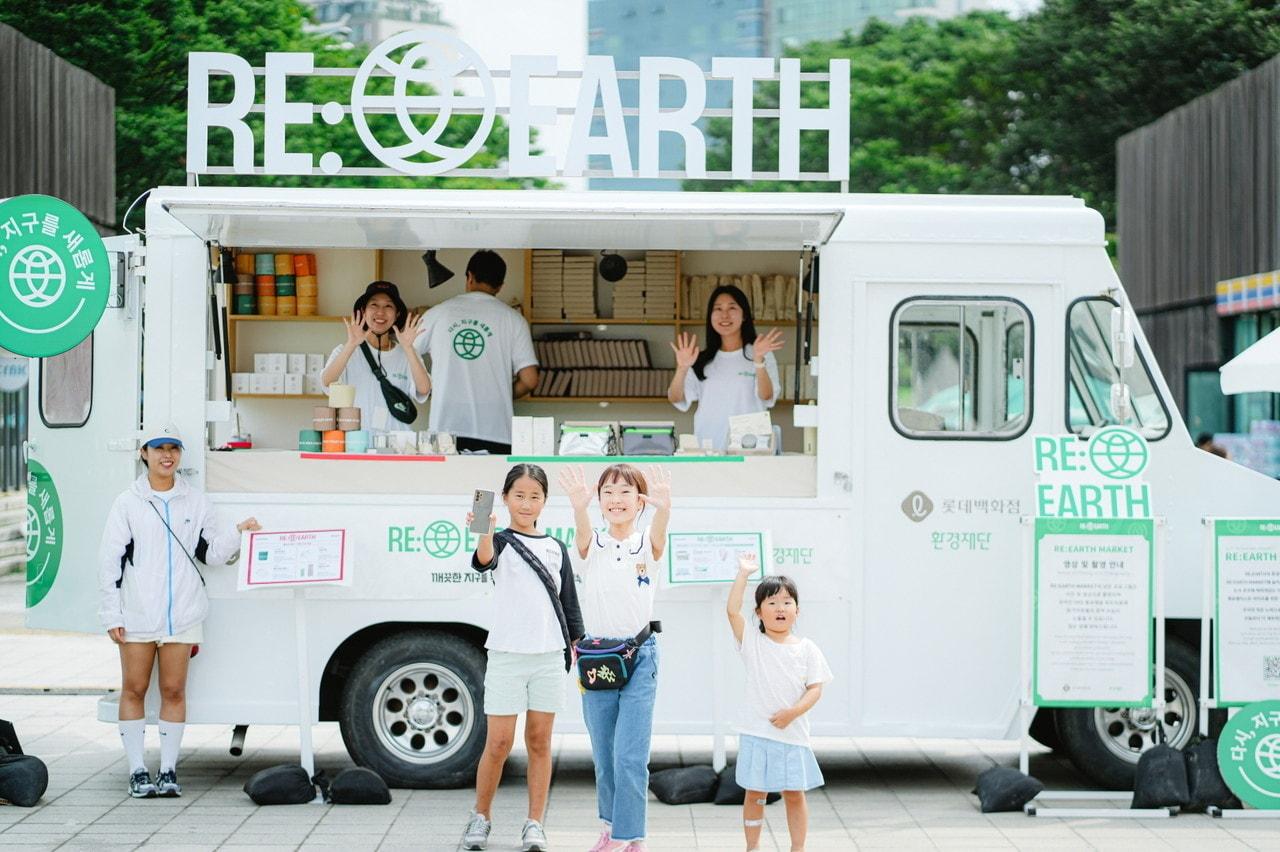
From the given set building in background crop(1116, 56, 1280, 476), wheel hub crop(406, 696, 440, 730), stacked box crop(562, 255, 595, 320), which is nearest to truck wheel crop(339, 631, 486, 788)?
wheel hub crop(406, 696, 440, 730)

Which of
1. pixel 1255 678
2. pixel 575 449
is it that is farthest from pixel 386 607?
pixel 1255 678

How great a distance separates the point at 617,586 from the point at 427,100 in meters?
3.27

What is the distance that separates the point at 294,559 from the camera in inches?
296

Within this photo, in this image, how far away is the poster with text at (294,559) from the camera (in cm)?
748

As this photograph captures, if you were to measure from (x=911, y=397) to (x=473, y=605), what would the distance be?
7.52 ft

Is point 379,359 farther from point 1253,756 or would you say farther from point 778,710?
point 1253,756

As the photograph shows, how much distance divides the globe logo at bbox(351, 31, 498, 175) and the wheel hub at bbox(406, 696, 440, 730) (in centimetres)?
277

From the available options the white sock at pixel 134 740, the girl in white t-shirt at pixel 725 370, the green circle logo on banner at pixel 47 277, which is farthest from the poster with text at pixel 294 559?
the girl in white t-shirt at pixel 725 370

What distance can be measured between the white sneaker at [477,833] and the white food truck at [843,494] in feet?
3.47

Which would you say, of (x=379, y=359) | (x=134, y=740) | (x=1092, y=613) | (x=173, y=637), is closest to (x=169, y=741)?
(x=134, y=740)

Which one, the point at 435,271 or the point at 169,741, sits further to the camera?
the point at 435,271

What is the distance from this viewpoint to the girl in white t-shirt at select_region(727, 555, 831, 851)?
6312 millimetres

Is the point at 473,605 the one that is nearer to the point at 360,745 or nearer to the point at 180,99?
the point at 360,745

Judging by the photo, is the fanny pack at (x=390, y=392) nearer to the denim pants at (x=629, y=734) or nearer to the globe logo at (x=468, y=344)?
the globe logo at (x=468, y=344)
